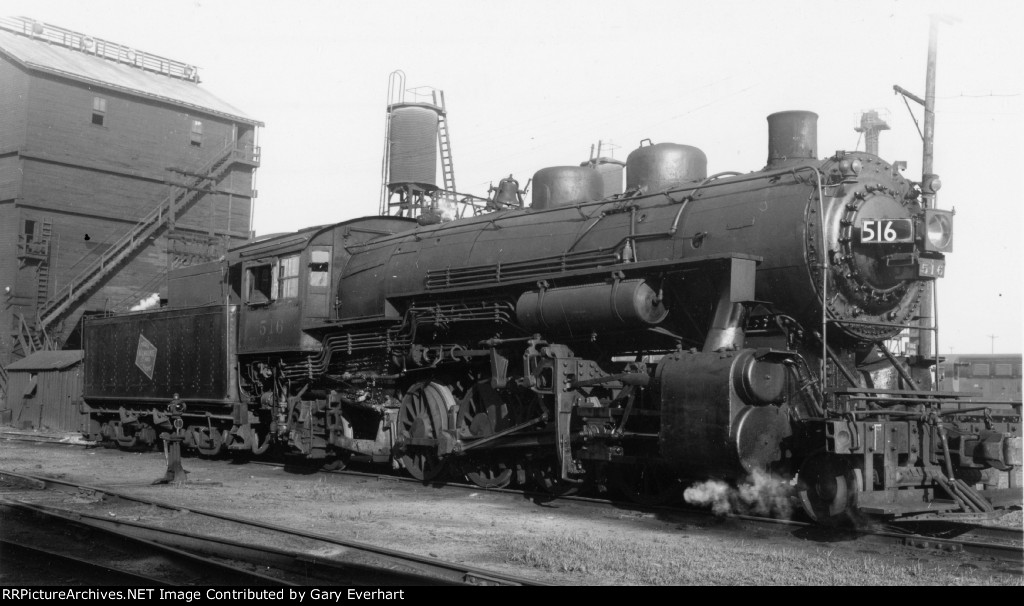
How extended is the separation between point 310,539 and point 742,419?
3.76m

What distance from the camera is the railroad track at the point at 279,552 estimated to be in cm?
578

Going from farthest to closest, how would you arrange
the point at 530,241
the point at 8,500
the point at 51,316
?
the point at 51,316 → the point at 530,241 → the point at 8,500

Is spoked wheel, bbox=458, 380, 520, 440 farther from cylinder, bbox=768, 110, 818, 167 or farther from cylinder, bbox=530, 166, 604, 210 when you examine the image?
cylinder, bbox=768, 110, 818, 167

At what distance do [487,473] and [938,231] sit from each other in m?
6.17

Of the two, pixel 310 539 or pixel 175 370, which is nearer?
pixel 310 539

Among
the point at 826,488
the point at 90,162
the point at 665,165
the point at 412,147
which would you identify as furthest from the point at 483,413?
the point at 90,162

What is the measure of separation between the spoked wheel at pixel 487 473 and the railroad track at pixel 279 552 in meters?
3.65

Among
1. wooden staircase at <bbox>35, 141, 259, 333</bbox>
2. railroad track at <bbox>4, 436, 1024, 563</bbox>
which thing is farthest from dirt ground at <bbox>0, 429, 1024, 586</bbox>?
wooden staircase at <bbox>35, 141, 259, 333</bbox>

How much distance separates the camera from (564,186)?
1134cm

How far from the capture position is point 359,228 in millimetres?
13547

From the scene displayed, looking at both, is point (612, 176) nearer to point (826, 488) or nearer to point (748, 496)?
point (748, 496)

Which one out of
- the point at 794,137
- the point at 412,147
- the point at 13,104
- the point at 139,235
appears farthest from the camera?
the point at 139,235
